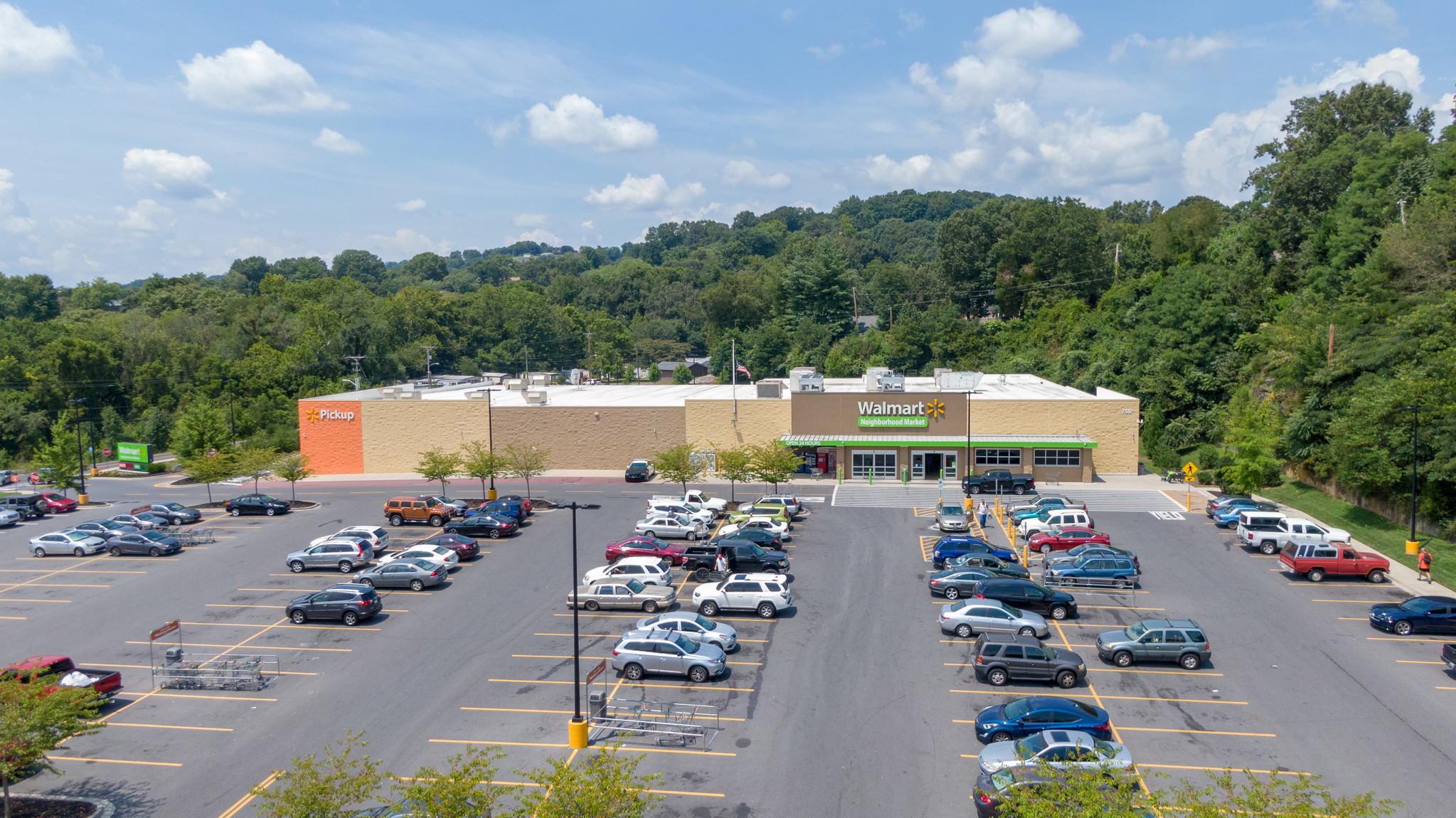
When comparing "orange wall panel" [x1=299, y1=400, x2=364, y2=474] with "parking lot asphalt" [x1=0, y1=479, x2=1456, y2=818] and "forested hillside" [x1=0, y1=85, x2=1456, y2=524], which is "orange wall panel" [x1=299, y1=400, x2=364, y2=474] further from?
"parking lot asphalt" [x1=0, y1=479, x2=1456, y2=818]

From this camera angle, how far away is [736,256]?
18975 centimetres

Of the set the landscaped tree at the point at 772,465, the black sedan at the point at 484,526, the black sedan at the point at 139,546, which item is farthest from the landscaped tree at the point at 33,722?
the landscaped tree at the point at 772,465

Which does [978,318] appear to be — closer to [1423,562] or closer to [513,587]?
[1423,562]

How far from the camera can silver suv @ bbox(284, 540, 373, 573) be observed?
35656 millimetres

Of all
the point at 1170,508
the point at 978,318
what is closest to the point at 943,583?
the point at 1170,508

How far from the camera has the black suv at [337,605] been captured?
2906 centimetres

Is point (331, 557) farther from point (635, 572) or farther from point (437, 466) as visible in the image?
point (437, 466)

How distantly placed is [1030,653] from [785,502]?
21.6m

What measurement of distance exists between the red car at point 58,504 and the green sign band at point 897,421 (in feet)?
167

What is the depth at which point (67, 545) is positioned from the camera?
39.9m

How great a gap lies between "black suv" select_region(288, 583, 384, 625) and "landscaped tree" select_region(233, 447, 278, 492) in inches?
1036

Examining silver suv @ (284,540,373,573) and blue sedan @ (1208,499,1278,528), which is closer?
silver suv @ (284,540,373,573)

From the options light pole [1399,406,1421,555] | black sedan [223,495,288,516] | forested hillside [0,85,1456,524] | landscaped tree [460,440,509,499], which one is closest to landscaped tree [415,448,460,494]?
landscaped tree [460,440,509,499]

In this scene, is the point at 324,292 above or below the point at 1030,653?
above
